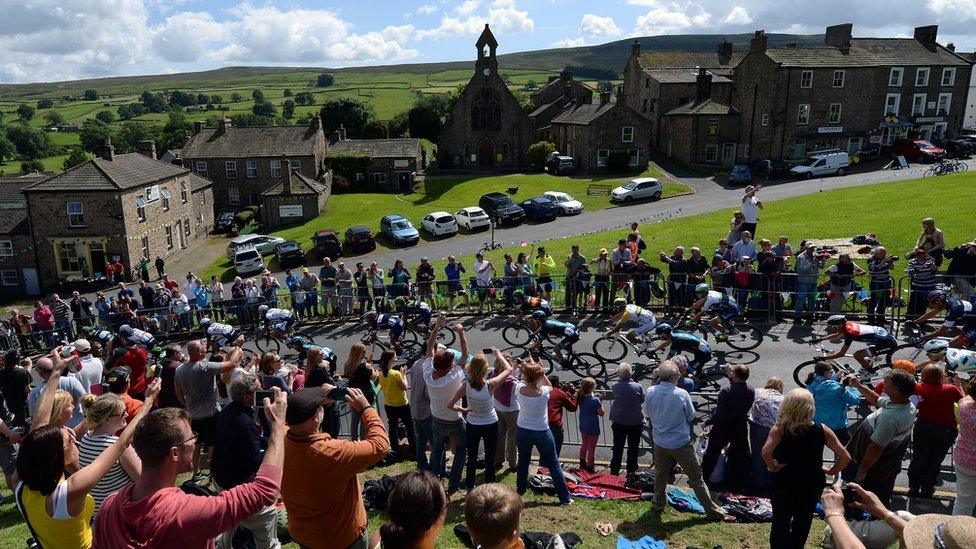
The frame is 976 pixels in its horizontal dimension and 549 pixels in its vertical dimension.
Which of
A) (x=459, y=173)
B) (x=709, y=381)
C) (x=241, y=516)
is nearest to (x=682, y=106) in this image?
(x=459, y=173)

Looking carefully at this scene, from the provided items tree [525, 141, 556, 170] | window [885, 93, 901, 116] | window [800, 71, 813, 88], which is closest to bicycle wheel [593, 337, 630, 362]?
tree [525, 141, 556, 170]

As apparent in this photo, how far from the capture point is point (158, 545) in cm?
365

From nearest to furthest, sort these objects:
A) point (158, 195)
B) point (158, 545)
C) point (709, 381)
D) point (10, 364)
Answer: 1. point (158, 545)
2. point (10, 364)
3. point (709, 381)
4. point (158, 195)

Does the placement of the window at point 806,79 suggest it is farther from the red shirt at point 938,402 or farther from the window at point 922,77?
the red shirt at point 938,402

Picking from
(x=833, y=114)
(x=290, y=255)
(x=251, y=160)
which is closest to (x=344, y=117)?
(x=251, y=160)

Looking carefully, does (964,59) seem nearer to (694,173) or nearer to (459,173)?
(694,173)

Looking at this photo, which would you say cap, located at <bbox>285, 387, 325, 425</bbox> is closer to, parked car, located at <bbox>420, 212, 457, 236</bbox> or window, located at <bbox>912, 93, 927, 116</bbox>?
parked car, located at <bbox>420, 212, 457, 236</bbox>

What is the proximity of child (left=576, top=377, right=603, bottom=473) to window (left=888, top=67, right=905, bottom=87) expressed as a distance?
5704cm

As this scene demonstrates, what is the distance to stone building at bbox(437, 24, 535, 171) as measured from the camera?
64125 millimetres

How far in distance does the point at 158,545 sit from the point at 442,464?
576 cm

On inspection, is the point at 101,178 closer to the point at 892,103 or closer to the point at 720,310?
the point at 720,310

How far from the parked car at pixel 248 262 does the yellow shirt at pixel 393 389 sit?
3184 cm

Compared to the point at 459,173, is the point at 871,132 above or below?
above

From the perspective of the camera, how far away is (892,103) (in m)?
55.0
